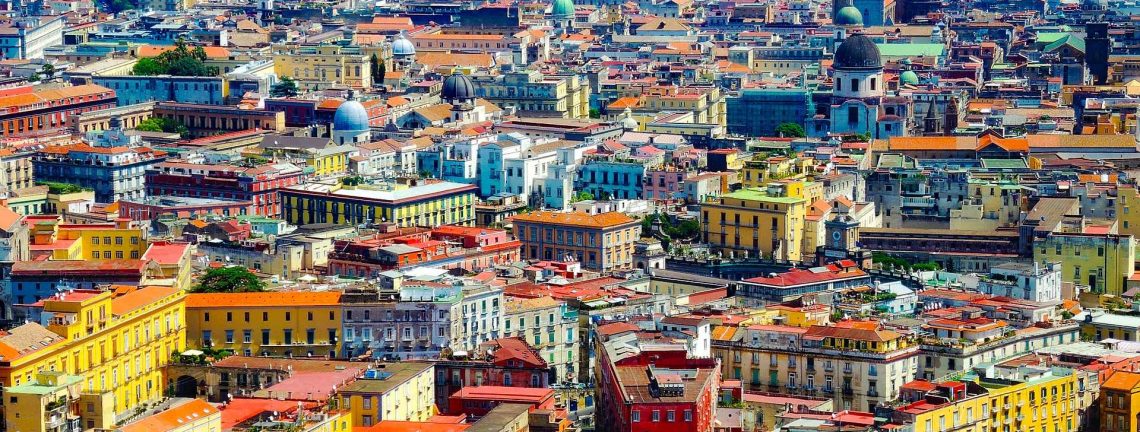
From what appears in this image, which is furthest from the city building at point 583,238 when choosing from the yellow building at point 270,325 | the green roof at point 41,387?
the green roof at point 41,387

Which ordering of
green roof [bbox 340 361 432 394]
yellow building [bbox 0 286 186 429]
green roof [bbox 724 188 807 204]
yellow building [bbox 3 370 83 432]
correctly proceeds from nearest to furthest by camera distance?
1. yellow building [bbox 3 370 83 432]
2. green roof [bbox 340 361 432 394]
3. yellow building [bbox 0 286 186 429]
4. green roof [bbox 724 188 807 204]

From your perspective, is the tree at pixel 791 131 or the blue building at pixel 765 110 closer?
Result: the tree at pixel 791 131

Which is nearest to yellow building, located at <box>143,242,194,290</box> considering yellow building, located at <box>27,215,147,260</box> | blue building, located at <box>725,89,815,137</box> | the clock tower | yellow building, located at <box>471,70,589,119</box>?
yellow building, located at <box>27,215,147,260</box>

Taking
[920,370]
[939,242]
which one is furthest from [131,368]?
[939,242]

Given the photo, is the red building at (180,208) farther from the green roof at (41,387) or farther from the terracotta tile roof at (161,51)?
the terracotta tile roof at (161,51)

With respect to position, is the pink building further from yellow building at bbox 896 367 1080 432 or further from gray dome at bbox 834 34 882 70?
yellow building at bbox 896 367 1080 432

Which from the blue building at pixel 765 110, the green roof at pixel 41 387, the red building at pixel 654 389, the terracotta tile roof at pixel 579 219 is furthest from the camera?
the blue building at pixel 765 110

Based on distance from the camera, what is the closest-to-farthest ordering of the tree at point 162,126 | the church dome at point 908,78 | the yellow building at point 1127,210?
the yellow building at point 1127,210 < the tree at point 162,126 < the church dome at point 908,78
